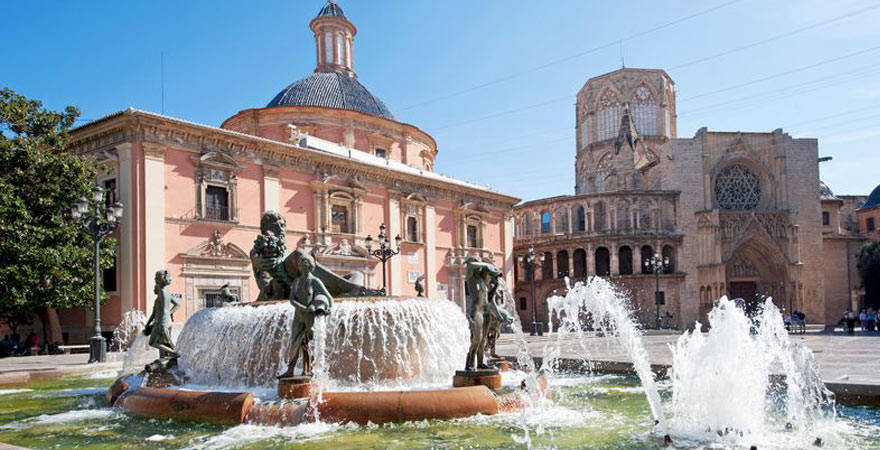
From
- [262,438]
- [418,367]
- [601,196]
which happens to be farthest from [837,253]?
[262,438]

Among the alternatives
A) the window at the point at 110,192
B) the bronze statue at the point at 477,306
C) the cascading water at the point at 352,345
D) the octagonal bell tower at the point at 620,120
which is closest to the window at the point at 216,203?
the window at the point at 110,192

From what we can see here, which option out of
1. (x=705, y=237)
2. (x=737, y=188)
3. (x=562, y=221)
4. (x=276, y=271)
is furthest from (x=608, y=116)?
(x=276, y=271)

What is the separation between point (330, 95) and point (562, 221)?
59.7 ft

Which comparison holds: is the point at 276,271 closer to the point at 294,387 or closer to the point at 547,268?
the point at 294,387

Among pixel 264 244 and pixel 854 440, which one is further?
pixel 264 244

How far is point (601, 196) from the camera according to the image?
4222 centimetres

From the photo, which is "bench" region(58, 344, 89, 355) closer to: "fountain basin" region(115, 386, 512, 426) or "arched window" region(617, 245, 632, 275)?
"fountain basin" region(115, 386, 512, 426)

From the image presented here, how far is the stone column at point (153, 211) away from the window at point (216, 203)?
1.81m

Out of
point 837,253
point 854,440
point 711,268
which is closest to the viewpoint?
point 854,440

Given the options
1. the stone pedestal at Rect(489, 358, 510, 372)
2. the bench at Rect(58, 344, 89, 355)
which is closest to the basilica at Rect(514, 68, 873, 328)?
the bench at Rect(58, 344, 89, 355)

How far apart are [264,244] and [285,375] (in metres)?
2.68

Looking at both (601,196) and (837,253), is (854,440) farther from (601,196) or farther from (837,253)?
(837,253)

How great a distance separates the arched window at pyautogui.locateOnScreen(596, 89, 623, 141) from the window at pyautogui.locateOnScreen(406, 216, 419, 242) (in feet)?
89.7

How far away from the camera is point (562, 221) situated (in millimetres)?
44094
